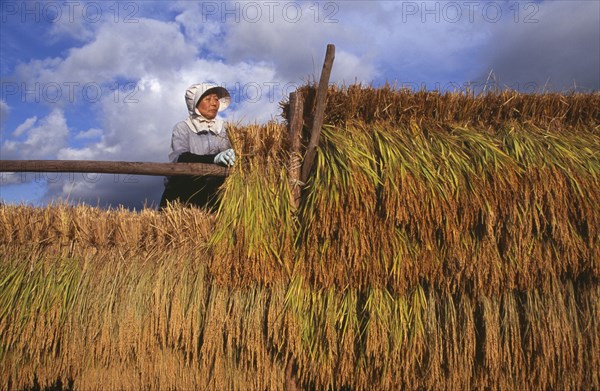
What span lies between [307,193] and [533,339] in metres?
1.76

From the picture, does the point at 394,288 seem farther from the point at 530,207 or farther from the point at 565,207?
the point at 565,207

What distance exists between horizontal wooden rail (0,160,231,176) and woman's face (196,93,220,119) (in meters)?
1.19

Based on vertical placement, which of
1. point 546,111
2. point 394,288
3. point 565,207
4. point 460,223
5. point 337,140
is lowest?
point 394,288

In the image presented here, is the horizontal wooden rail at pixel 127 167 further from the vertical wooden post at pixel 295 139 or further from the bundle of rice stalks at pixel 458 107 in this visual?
the bundle of rice stalks at pixel 458 107

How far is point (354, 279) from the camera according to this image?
2486mm

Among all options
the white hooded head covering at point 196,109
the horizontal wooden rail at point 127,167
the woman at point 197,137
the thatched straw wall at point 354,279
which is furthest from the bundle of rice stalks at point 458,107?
the white hooded head covering at point 196,109

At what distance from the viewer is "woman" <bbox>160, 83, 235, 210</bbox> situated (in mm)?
3361

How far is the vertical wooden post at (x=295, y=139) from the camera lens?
2.68m

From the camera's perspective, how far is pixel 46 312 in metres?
2.68

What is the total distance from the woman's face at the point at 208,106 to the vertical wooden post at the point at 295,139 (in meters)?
1.32

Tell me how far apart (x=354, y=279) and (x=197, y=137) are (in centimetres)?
207

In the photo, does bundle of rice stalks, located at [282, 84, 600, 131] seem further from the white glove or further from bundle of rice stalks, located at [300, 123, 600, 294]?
the white glove

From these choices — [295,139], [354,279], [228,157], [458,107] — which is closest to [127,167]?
[228,157]

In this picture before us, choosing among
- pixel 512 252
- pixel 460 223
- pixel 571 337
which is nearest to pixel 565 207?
pixel 512 252
